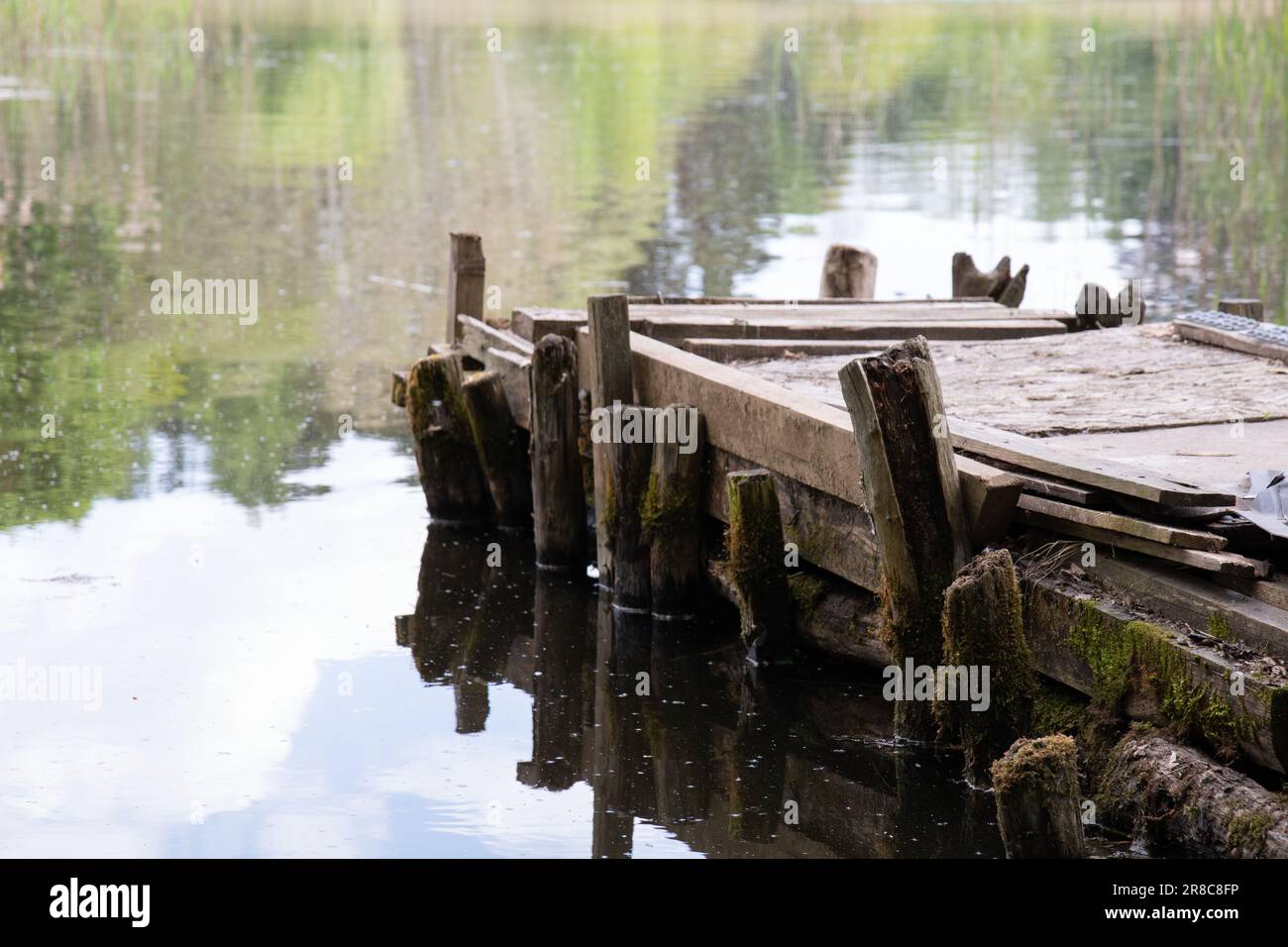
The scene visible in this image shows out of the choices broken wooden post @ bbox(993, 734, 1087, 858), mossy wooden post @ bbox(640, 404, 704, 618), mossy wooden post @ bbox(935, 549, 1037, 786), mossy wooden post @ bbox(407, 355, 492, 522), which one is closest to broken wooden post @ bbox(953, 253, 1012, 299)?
mossy wooden post @ bbox(407, 355, 492, 522)

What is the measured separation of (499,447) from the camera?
1218 cm

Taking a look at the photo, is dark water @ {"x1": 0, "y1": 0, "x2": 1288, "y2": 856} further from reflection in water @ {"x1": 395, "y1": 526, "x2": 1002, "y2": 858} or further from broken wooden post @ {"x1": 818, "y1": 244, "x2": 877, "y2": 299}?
broken wooden post @ {"x1": 818, "y1": 244, "x2": 877, "y2": 299}

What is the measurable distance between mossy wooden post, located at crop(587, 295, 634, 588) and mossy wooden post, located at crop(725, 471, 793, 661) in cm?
126

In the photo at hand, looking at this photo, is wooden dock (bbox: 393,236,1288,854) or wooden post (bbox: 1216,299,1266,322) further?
wooden post (bbox: 1216,299,1266,322)

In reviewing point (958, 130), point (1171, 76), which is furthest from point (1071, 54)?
point (958, 130)

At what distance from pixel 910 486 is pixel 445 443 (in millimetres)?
5272

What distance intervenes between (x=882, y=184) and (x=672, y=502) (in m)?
19.5

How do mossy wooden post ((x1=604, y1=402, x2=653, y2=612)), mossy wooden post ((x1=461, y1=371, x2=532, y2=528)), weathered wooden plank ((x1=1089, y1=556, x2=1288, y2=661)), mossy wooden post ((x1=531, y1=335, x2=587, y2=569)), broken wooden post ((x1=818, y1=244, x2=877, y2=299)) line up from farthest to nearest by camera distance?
broken wooden post ((x1=818, y1=244, x2=877, y2=299)) → mossy wooden post ((x1=461, y1=371, x2=532, y2=528)) → mossy wooden post ((x1=531, y1=335, x2=587, y2=569)) → mossy wooden post ((x1=604, y1=402, x2=653, y2=612)) → weathered wooden plank ((x1=1089, y1=556, x2=1288, y2=661))

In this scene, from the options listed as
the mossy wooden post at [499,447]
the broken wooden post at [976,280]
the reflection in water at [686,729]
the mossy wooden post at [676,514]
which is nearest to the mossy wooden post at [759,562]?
the reflection in water at [686,729]

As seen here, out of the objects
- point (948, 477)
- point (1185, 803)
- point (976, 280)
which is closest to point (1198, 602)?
point (1185, 803)

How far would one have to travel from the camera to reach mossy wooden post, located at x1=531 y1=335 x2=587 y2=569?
1101cm

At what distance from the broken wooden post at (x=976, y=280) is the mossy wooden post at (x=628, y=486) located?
441cm

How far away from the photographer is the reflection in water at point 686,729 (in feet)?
25.8
